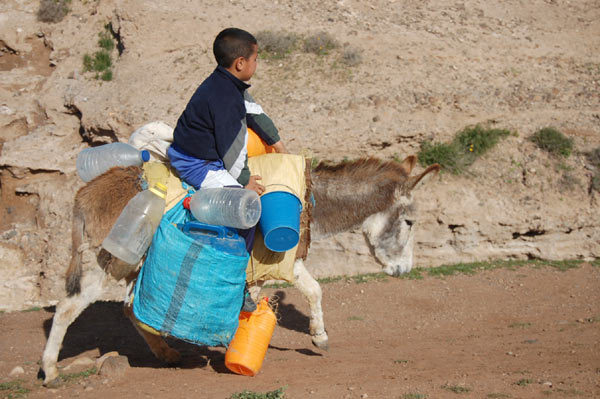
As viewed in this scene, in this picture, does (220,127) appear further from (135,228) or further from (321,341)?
(321,341)

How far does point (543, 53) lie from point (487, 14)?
75.0 inches

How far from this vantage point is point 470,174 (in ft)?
31.4

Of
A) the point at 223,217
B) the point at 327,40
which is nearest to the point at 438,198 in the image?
the point at 327,40

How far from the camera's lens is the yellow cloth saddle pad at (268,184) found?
183 inches

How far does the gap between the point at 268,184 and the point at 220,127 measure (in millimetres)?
695

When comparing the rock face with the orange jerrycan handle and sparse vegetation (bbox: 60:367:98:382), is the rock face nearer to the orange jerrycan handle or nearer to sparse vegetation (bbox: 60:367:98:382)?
the orange jerrycan handle

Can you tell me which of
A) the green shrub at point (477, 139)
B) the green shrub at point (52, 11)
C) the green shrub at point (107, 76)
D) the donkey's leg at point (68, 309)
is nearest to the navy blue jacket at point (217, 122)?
the donkey's leg at point (68, 309)

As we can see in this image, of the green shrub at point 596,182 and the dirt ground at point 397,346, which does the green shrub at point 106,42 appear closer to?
the dirt ground at point 397,346

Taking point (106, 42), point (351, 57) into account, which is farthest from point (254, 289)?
point (106, 42)

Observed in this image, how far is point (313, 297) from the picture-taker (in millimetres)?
5703

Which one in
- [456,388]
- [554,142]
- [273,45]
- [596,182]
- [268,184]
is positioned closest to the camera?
[456,388]

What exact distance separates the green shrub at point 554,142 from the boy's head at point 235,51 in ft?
23.2

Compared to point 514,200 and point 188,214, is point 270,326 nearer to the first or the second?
point 188,214

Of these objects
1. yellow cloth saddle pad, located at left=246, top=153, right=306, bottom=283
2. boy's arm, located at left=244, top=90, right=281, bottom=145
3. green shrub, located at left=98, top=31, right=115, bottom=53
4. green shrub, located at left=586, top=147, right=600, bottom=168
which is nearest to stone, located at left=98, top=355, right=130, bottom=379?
yellow cloth saddle pad, located at left=246, top=153, right=306, bottom=283
